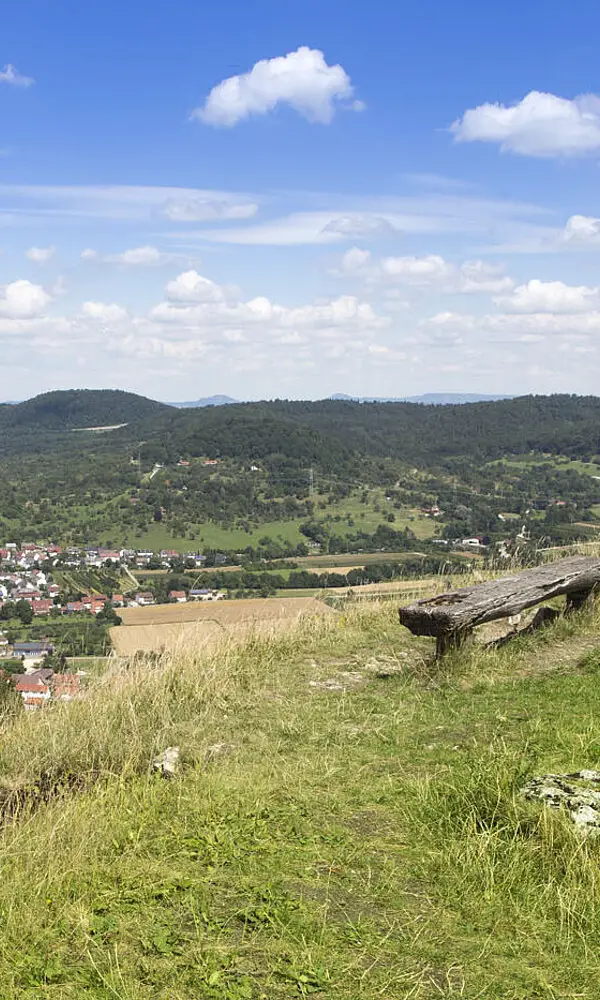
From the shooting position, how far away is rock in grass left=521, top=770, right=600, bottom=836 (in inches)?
157

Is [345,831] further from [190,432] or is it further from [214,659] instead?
[190,432]

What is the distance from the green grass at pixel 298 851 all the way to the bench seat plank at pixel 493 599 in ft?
3.30

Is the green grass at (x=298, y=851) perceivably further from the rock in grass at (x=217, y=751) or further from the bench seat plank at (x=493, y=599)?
the bench seat plank at (x=493, y=599)

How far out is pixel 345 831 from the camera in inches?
168

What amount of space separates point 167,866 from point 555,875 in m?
2.02

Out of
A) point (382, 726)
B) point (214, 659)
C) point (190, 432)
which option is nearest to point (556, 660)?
point (382, 726)

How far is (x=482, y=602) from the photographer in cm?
834

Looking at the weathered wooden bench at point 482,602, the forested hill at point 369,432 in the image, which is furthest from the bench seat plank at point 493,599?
the forested hill at point 369,432

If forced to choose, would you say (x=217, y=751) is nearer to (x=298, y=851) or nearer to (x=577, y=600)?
(x=298, y=851)

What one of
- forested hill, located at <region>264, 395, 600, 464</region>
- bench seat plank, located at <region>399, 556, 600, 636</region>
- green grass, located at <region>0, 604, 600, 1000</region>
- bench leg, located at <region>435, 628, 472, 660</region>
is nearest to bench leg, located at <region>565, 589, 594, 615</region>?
bench seat plank, located at <region>399, 556, 600, 636</region>

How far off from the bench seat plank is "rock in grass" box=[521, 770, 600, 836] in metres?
3.60

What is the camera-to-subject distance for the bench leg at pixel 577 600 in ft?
32.4

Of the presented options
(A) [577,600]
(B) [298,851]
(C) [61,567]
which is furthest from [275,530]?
(B) [298,851]

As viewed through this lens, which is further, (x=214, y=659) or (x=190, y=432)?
(x=190, y=432)
